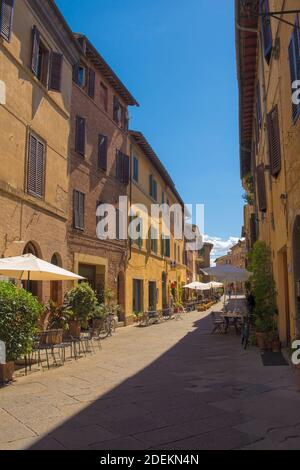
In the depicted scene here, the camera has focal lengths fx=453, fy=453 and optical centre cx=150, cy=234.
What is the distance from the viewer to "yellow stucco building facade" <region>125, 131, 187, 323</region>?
74.0 feet

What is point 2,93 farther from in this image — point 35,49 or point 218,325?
point 218,325

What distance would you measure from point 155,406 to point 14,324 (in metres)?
Answer: 3.21

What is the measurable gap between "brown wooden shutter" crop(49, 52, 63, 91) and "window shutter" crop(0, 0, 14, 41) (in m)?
2.70

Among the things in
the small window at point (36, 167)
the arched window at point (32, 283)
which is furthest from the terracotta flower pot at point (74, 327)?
the small window at point (36, 167)

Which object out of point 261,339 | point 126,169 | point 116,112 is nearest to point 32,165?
point 261,339

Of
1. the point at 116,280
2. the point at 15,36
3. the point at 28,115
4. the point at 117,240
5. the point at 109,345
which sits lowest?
the point at 109,345

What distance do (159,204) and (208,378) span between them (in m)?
21.8

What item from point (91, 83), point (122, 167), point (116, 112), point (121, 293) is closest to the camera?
point (91, 83)

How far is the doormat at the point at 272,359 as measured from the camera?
9056mm

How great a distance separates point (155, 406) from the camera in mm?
5961

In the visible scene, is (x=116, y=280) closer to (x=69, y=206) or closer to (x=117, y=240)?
(x=117, y=240)

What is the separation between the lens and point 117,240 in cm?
2030

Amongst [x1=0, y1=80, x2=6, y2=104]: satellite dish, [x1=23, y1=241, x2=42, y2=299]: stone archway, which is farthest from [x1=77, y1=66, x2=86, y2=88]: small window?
[x1=23, y1=241, x2=42, y2=299]: stone archway

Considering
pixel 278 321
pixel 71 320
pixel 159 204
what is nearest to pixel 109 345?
pixel 71 320
